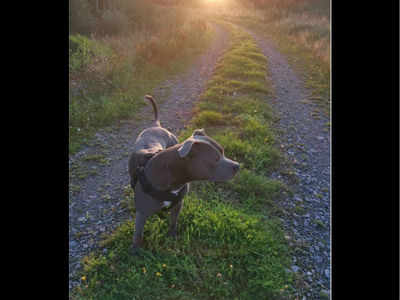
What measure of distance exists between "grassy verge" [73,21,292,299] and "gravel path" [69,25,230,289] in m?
0.22

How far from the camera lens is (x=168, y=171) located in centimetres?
260

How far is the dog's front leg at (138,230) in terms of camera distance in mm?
2869

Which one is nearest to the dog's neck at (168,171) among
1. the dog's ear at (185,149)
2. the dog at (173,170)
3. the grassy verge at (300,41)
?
the dog at (173,170)

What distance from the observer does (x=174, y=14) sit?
50.2 ft

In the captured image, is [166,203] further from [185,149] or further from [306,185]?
[306,185]

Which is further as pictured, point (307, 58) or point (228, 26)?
point (228, 26)

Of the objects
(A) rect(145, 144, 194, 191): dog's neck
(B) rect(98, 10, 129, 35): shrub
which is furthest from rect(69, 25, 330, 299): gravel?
(B) rect(98, 10, 129, 35): shrub

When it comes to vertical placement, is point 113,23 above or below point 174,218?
above

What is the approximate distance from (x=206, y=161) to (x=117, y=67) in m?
6.54

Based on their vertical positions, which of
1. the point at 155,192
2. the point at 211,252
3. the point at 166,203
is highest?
the point at 155,192

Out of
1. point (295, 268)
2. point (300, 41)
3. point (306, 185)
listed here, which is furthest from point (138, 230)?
point (300, 41)
